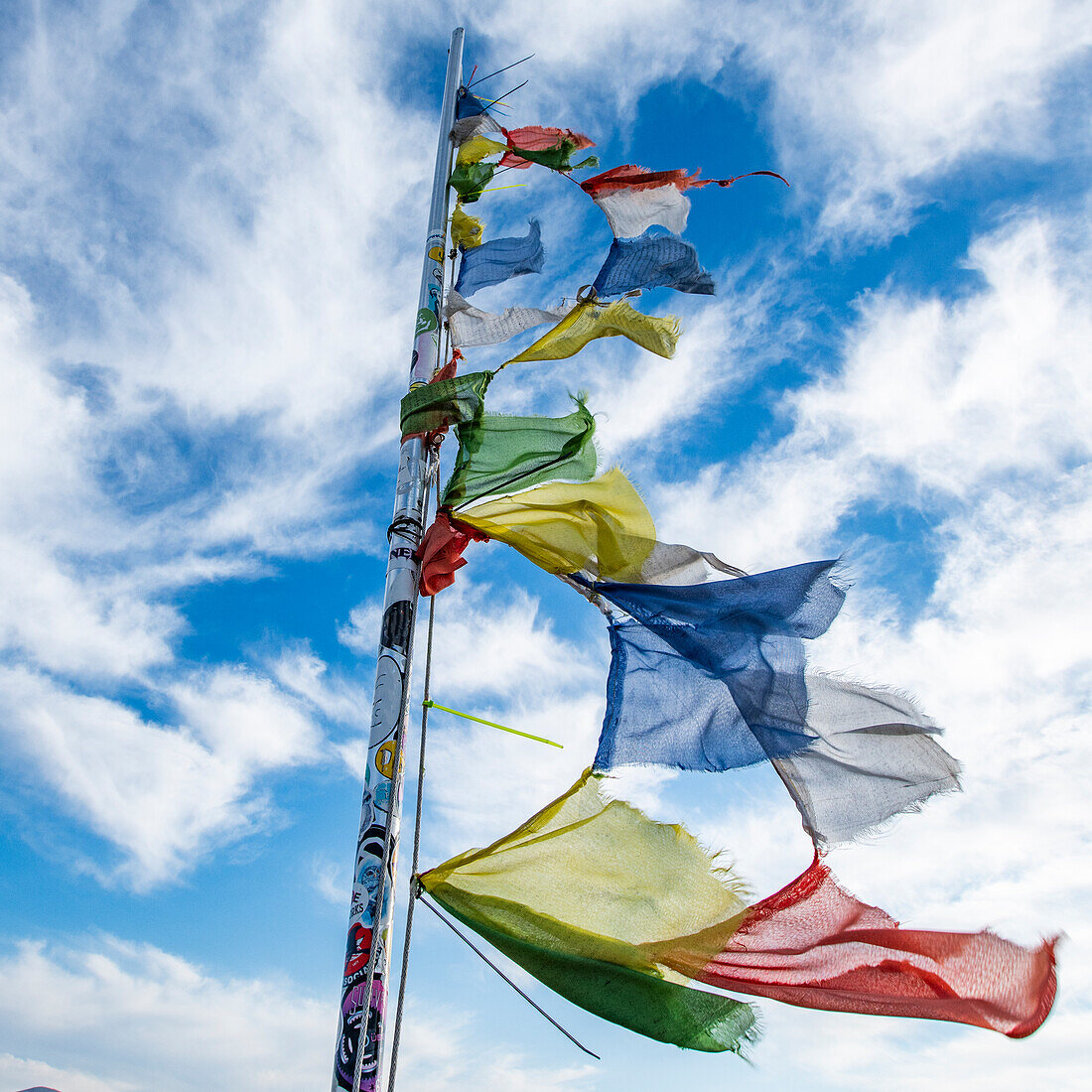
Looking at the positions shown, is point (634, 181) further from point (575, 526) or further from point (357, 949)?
point (357, 949)

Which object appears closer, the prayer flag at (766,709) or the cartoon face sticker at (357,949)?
the cartoon face sticker at (357,949)

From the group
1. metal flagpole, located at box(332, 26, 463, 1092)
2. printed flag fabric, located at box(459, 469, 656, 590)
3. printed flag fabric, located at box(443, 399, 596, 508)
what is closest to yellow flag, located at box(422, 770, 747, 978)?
metal flagpole, located at box(332, 26, 463, 1092)

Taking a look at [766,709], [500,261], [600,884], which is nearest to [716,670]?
[766,709]

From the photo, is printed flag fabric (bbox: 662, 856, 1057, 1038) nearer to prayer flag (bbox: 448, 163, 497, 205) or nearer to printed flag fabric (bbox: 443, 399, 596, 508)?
printed flag fabric (bbox: 443, 399, 596, 508)

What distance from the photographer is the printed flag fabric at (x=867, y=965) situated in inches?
178

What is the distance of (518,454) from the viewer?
261 inches

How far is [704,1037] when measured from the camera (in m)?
4.80

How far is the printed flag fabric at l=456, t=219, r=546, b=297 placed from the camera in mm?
7910

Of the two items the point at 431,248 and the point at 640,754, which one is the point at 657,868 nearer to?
the point at 640,754

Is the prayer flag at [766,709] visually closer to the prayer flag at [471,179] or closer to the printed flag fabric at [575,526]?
the printed flag fabric at [575,526]

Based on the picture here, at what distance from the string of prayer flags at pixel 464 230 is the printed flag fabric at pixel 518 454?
8.60 ft

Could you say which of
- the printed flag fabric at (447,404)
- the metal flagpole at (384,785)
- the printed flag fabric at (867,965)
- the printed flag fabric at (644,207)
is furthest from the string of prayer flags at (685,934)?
the printed flag fabric at (644,207)

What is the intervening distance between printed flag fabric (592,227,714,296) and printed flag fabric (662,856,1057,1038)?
5.00 metres

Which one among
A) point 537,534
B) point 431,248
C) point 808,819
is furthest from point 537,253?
point 808,819
